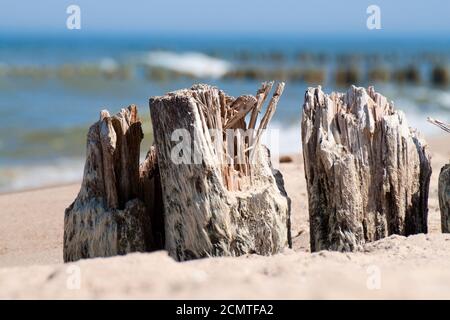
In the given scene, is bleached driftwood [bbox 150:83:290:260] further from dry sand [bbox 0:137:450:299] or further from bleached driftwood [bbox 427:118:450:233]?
bleached driftwood [bbox 427:118:450:233]

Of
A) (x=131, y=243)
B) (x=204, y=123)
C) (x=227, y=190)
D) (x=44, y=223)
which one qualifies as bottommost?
(x=44, y=223)

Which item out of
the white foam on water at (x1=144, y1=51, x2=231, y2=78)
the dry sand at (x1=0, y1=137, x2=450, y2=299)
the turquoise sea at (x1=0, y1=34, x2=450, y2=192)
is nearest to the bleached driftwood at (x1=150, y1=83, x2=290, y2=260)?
the dry sand at (x1=0, y1=137, x2=450, y2=299)

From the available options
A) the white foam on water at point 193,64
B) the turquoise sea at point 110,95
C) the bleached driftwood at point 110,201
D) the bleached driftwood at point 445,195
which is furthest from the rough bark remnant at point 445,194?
the white foam on water at point 193,64

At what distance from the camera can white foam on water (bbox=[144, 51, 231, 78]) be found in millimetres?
39812

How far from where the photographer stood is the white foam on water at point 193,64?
131 feet

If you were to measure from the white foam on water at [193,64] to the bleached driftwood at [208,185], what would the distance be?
33.5 m

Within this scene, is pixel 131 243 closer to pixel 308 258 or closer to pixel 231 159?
pixel 231 159

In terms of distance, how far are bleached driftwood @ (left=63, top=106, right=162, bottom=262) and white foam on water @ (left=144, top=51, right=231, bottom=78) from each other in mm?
33370

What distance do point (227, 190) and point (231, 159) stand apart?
8.8 inches

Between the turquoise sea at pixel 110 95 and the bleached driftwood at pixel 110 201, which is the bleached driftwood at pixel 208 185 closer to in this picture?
the bleached driftwood at pixel 110 201

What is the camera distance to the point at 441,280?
3.46 m

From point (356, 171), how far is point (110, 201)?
1550 millimetres

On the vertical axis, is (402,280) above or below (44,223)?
above
